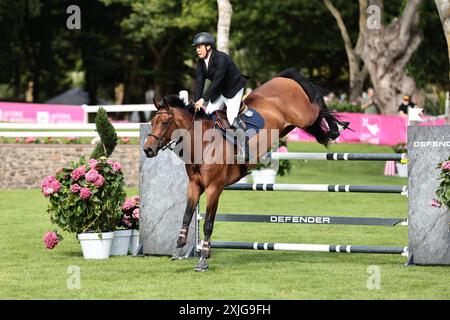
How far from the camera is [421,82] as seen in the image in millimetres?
42125

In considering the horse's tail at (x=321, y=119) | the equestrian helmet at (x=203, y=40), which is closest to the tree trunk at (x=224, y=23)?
the horse's tail at (x=321, y=119)

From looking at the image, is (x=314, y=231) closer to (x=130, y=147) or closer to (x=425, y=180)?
(x=425, y=180)

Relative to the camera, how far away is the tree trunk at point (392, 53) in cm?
3416

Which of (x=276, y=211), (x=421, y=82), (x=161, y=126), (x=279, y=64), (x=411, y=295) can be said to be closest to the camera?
(x=411, y=295)

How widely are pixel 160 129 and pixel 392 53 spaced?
83.8ft

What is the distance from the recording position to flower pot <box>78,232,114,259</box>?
11906mm

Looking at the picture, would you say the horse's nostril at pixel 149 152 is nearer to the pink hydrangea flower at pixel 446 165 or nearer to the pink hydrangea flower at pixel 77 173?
the pink hydrangea flower at pixel 77 173

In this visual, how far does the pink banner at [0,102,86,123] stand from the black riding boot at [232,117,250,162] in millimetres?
22574

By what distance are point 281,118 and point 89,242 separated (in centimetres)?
282

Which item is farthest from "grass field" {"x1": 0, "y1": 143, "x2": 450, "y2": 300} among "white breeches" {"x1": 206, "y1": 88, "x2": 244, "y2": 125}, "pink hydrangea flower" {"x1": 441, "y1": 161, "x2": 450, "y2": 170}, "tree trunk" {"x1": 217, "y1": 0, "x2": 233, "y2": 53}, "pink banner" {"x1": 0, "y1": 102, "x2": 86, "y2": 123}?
"pink banner" {"x1": 0, "y1": 102, "x2": 86, "y2": 123}

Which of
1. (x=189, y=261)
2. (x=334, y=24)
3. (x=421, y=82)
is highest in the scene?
(x=334, y=24)

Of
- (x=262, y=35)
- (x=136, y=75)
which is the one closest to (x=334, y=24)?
(x=262, y=35)

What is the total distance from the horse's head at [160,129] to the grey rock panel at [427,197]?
275 cm

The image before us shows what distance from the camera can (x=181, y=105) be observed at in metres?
11.1
